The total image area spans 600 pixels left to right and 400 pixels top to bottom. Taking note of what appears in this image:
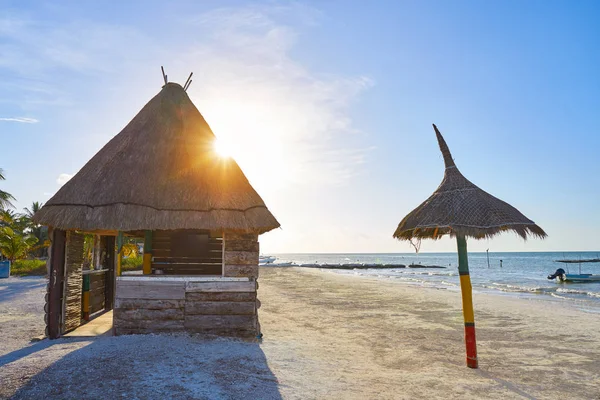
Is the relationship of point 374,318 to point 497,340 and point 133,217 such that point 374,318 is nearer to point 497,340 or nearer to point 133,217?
point 497,340

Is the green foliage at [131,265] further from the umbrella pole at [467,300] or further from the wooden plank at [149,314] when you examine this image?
the umbrella pole at [467,300]

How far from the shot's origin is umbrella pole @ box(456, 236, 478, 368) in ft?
23.5

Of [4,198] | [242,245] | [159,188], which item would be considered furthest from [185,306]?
[4,198]

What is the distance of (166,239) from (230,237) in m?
4.51

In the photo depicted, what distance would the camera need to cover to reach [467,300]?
23.6 feet

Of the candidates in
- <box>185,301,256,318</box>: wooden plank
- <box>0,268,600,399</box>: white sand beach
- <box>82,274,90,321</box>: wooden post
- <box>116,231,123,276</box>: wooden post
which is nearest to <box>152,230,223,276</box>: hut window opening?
<box>82,274,90,321</box>: wooden post

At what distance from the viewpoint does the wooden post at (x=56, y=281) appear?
8.75 m

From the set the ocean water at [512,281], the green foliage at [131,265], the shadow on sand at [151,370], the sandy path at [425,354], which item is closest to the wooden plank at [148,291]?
the shadow on sand at [151,370]

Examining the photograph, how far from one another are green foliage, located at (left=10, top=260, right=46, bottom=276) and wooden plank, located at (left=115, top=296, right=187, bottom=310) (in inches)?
1002

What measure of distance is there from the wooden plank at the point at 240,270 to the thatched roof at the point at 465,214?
343 cm

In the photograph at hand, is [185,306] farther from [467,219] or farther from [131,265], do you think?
[131,265]

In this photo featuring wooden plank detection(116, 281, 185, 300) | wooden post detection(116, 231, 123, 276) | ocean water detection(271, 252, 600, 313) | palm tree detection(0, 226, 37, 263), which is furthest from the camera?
palm tree detection(0, 226, 37, 263)

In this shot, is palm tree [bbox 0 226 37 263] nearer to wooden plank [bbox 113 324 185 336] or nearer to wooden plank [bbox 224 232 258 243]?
wooden plank [bbox 113 324 185 336]

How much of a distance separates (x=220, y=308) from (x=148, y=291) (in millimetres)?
1661
